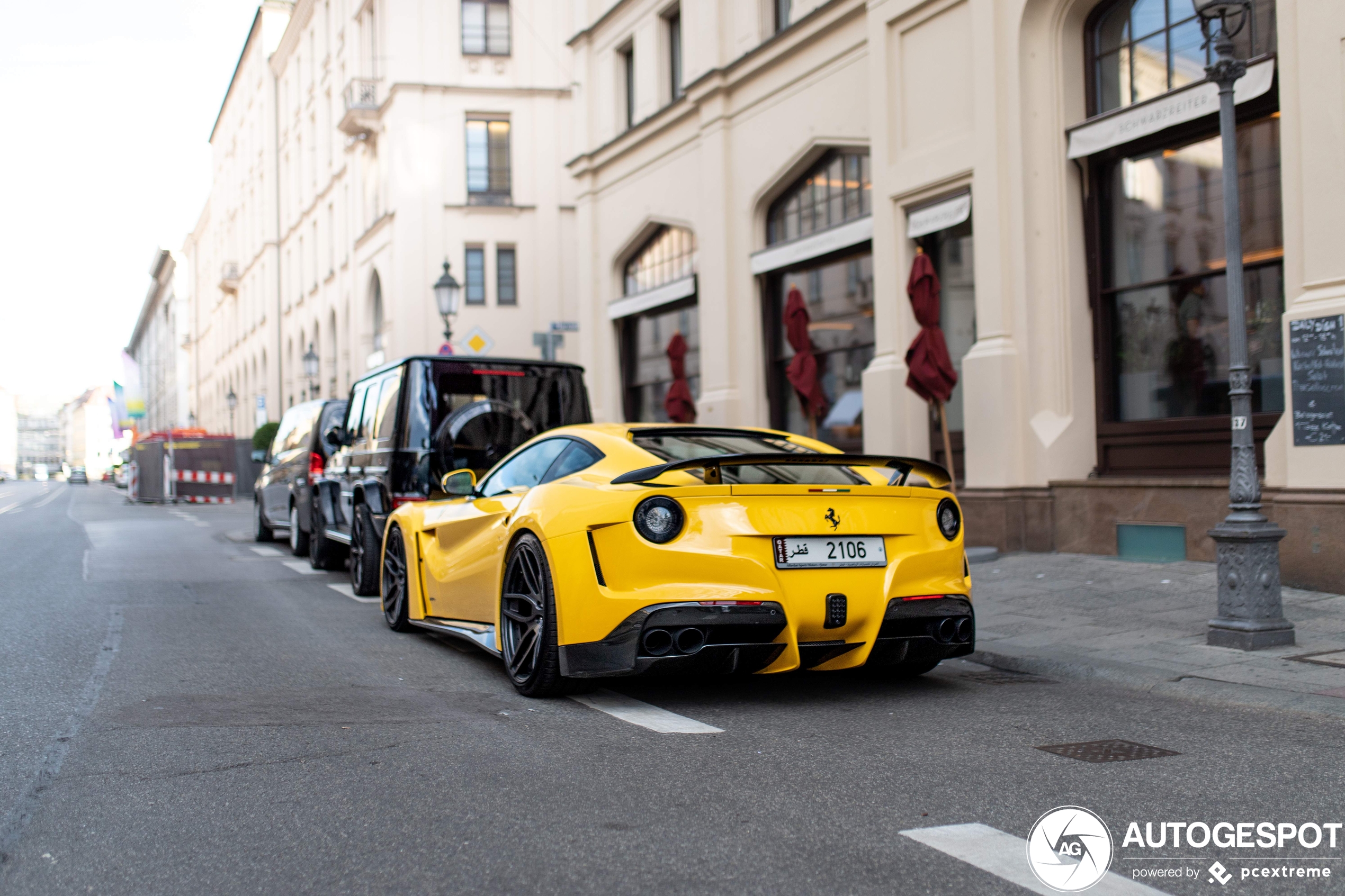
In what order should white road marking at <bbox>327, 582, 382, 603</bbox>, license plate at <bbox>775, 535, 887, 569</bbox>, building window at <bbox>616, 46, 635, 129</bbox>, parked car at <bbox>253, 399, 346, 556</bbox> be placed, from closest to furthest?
license plate at <bbox>775, 535, 887, 569</bbox>
white road marking at <bbox>327, 582, 382, 603</bbox>
parked car at <bbox>253, 399, 346, 556</bbox>
building window at <bbox>616, 46, 635, 129</bbox>

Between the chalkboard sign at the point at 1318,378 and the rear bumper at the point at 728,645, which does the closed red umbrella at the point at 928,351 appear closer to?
the chalkboard sign at the point at 1318,378

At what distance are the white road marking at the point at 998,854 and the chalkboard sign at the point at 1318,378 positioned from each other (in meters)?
6.68

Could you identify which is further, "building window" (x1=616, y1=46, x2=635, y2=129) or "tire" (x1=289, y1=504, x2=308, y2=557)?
"building window" (x1=616, y1=46, x2=635, y2=129)

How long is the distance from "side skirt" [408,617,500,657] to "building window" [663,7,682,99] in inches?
545

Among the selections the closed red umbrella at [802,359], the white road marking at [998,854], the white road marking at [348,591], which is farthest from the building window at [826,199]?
the white road marking at [998,854]

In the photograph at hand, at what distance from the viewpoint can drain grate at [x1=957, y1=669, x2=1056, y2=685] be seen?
633cm

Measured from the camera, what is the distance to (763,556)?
5.20 meters

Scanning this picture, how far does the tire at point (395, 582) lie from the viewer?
7918mm

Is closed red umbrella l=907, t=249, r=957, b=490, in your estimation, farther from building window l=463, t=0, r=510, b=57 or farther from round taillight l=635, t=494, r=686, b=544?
building window l=463, t=0, r=510, b=57

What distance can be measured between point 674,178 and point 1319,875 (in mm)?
16985

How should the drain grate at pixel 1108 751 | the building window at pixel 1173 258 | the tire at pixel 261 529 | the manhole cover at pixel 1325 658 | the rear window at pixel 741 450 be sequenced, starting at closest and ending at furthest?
the drain grate at pixel 1108 751 → the rear window at pixel 741 450 → the manhole cover at pixel 1325 658 → the building window at pixel 1173 258 → the tire at pixel 261 529

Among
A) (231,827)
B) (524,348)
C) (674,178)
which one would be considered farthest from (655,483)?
(524,348)

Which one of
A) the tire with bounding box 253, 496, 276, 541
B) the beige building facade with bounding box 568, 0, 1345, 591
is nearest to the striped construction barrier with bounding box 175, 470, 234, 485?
the tire with bounding box 253, 496, 276, 541

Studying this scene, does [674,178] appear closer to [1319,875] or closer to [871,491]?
[871,491]
